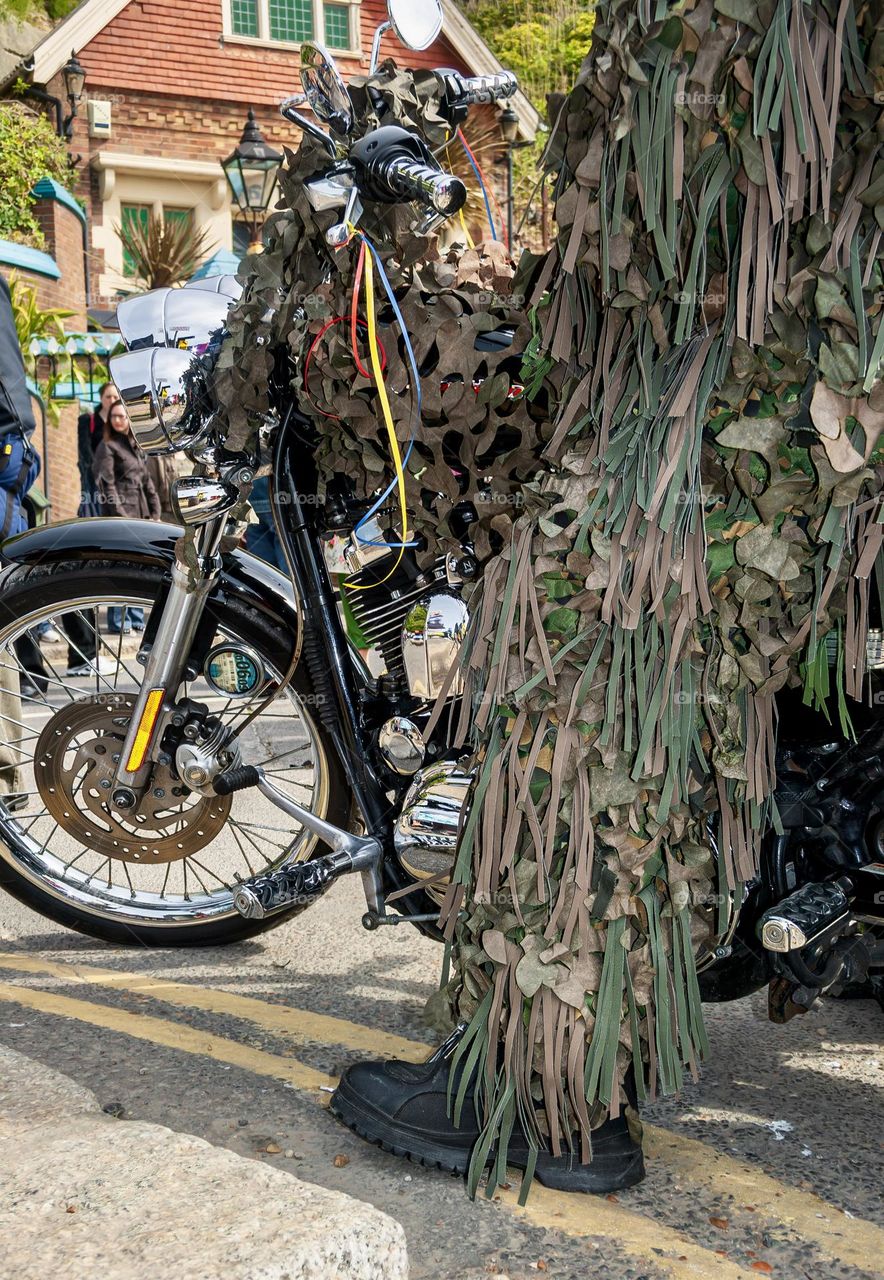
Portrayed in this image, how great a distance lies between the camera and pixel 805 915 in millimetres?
1822

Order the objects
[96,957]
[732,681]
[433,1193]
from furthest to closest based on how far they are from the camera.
→ [96,957], [433,1193], [732,681]

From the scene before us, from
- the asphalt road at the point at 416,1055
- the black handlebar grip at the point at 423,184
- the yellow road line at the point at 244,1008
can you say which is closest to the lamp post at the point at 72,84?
the asphalt road at the point at 416,1055

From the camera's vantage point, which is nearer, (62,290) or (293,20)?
(62,290)

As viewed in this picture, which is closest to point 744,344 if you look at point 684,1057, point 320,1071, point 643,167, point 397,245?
point 643,167

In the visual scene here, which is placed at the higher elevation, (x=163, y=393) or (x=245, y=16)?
(x=245, y=16)

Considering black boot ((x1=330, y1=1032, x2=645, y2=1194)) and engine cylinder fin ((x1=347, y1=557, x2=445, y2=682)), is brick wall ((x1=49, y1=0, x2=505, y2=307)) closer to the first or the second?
engine cylinder fin ((x1=347, y1=557, x2=445, y2=682))

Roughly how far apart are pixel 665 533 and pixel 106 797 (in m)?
1.60

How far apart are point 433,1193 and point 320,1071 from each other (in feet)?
1.62

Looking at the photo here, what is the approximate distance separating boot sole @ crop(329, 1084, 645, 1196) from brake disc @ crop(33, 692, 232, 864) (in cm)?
100

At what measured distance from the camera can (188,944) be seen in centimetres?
296

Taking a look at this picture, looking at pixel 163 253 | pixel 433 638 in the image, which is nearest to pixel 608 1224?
pixel 433 638

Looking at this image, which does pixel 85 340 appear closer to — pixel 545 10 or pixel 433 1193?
pixel 433 1193

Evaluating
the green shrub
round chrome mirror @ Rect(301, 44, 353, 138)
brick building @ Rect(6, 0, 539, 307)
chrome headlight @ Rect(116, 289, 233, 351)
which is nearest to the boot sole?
chrome headlight @ Rect(116, 289, 233, 351)

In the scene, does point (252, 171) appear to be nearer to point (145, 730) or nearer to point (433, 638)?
point (145, 730)
